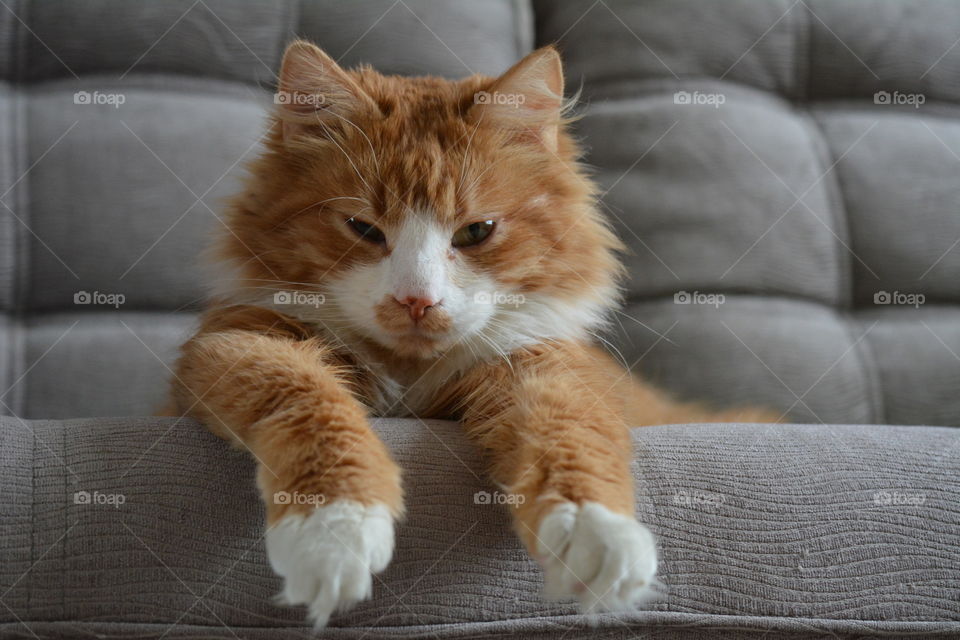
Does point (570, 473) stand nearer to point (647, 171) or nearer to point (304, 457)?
point (304, 457)

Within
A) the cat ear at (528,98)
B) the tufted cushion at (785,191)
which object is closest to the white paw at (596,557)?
the cat ear at (528,98)

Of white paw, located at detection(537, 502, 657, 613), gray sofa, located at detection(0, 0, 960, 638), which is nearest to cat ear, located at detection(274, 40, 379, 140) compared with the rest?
gray sofa, located at detection(0, 0, 960, 638)

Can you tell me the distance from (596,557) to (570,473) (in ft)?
0.43

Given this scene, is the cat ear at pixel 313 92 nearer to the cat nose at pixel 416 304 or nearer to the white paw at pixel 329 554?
the cat nose at pixel 416 304

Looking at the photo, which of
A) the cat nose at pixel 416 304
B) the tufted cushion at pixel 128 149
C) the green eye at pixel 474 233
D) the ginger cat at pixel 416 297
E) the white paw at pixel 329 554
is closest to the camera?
the white paw at pixel 329 554

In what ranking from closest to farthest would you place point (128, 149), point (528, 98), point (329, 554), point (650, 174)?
point (329, 554) < point (528, 98) < point (128, 149) < point (650, 174)

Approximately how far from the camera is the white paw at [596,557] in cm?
90

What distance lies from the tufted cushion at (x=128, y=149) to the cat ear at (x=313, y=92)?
0.62 metres

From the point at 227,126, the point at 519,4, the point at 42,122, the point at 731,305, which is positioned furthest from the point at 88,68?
the point at 731,305

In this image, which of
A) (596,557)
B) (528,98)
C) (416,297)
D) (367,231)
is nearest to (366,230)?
(367,231)

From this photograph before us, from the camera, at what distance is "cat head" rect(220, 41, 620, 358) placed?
128 centimetres

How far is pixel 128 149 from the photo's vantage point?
208cm

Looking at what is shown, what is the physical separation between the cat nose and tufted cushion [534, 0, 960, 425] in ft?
3.56

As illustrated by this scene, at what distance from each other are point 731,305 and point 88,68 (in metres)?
1.99
